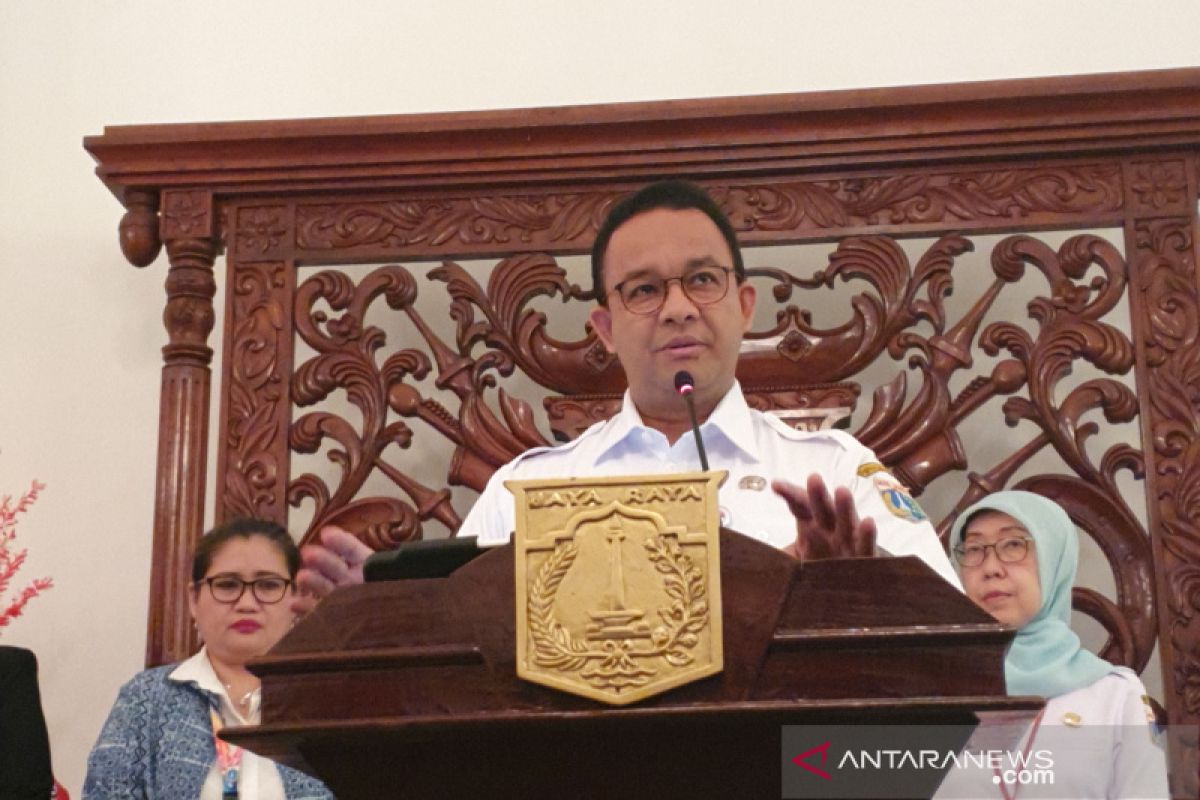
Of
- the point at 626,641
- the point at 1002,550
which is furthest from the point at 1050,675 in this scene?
the point at 626,641

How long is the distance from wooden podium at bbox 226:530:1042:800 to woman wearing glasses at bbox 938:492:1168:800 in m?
1.21

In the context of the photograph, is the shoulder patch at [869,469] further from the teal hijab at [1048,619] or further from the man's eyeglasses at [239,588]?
the man's eyeglasses at [239,588]

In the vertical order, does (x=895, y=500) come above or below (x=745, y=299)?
below

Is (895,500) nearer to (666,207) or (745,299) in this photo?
(745,299)

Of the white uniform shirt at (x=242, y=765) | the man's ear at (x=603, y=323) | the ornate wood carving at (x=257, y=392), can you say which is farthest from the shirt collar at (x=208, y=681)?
the man's ear at (x=603, y=323)

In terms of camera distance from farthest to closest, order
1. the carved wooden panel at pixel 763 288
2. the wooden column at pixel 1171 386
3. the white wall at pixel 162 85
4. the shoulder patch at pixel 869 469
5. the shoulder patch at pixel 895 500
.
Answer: the white wall at pixel 162 85 → the carved wooden panel at pixel 763 288 → the wooden column at pixel 1171 386 → the shoulder patch at pixel 869 469 → the shoulder patch at pixel 895 500

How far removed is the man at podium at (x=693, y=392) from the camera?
2137 millimetres

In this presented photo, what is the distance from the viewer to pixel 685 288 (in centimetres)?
218

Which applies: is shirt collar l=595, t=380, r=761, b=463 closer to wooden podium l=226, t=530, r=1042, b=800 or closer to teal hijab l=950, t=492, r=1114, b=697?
teal hijab l=950, t=492, r=1114, b=697

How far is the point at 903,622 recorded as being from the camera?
47.7 inches

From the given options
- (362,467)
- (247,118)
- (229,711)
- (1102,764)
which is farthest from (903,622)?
(247,118)

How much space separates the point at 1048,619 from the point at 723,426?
29.5 inches

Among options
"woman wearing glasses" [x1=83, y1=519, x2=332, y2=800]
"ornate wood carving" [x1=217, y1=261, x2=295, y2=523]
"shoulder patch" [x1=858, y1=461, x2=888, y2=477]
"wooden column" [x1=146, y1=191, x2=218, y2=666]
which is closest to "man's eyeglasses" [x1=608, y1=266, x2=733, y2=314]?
"shoulder patch" [x1=858, y1=461, x2=888, y2=477]

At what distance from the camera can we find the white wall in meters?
3.26
